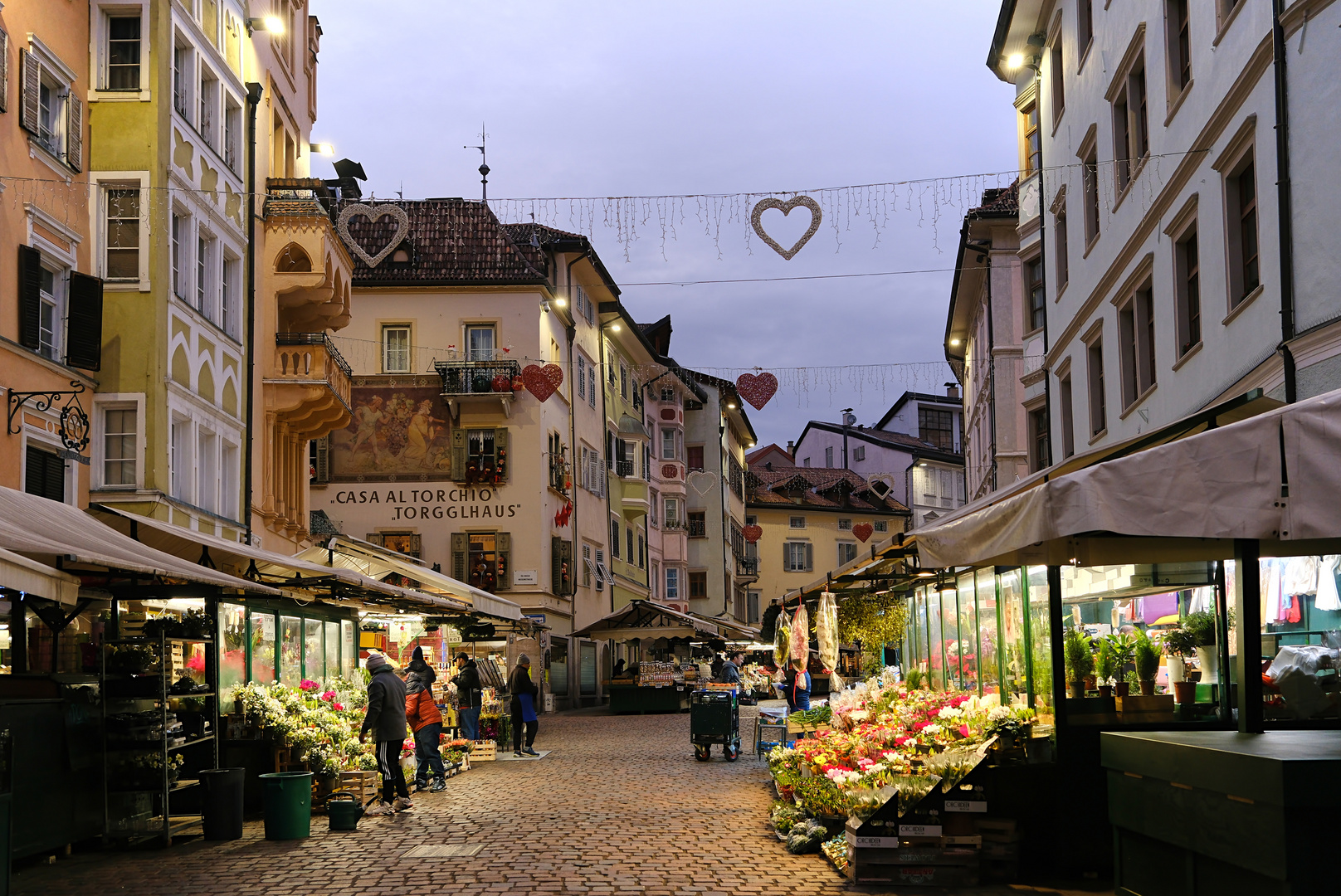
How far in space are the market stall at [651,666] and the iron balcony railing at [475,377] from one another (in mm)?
7593

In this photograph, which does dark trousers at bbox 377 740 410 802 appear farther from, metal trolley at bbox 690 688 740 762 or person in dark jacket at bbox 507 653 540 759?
person in dark jacket at bbox 507 653 540 759

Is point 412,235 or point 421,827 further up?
point 412,235

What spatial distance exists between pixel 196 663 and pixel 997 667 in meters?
8.96

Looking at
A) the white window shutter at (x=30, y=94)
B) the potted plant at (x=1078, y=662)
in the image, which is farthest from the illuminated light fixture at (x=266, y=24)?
the potted plant at (x=1078, y=662)

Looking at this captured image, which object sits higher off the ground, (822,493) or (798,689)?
(822,493)

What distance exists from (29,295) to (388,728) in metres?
7.46

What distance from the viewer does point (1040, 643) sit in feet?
39.3

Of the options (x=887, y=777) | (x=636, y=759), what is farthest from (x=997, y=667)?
(x=636, y=759)

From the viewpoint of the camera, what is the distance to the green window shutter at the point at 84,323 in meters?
20.1

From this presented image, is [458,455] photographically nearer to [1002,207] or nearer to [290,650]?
[1002,207]

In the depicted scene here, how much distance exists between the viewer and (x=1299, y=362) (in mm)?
14680

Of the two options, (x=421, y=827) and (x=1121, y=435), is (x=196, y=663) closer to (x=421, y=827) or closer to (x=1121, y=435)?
(x=421, y=827)

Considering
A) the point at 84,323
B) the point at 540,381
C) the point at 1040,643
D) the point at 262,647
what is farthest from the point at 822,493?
the point at 1040,643

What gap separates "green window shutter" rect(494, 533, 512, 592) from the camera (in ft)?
145
